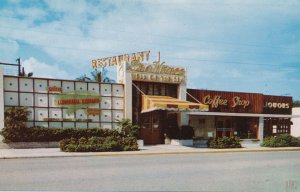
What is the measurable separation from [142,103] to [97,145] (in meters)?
6.38

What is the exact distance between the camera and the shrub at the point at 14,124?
19767mm

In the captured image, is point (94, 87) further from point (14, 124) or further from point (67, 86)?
point (14, 124)

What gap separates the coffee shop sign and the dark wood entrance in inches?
174

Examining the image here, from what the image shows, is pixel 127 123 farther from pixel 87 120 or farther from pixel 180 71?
pixel 180 71

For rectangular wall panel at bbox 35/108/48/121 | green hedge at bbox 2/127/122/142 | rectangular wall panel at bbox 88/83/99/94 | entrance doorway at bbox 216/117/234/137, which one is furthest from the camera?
entrance doorway at bbox 216/117/234/137

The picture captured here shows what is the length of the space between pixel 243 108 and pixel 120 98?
11.9 metres

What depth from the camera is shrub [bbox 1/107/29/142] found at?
1977 cm

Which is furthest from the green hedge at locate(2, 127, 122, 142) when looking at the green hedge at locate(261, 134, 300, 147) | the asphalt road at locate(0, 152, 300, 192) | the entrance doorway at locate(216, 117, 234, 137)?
the green hedge at locate(261, 134, 300, 147)

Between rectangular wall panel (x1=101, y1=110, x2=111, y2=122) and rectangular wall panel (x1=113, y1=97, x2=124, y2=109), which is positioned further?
Answer: rectangular wall panel (x1=113, y1=97, x2=124, y2=109)

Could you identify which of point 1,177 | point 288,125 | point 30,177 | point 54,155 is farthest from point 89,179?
point 288,125

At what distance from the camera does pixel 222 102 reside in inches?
1103

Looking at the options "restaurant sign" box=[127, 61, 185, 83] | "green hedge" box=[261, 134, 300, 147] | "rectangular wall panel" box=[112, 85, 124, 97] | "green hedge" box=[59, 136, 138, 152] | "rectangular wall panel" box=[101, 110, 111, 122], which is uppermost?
"restaurant sign" box=[127, 61, 185, 83]

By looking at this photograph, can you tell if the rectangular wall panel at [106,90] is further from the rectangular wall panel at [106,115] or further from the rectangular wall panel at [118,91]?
the rectangular wall panel at [106,115]

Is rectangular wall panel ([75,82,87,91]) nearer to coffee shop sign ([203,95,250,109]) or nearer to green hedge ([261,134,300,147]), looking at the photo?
coffee shop sign ([203,95,250,109])
